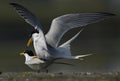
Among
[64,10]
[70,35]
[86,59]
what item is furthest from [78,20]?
[64,10]

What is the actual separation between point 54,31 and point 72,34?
995 cm

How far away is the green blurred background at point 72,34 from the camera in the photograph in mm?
15156

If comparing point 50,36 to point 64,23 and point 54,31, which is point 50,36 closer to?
point 54,31

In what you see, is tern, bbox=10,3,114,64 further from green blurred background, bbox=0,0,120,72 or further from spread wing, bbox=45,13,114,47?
green blurred background, bbox=0,0,120,72

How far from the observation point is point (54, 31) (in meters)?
10.6

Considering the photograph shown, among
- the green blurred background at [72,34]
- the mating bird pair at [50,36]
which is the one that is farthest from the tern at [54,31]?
the green blurred background at [72,34]

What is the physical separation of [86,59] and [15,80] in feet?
25.3

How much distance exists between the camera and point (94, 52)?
17594 millimetres

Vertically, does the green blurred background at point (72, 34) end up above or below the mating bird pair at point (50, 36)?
below

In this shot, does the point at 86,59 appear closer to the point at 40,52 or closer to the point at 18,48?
the point at 18,48

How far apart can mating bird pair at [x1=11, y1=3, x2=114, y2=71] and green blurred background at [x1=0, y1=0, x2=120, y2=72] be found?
2.55 metres

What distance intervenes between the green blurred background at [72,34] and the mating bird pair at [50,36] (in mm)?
2553

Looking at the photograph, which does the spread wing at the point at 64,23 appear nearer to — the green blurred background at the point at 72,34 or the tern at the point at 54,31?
the tern at the point at 54,31

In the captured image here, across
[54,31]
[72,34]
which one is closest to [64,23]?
[54,31]
